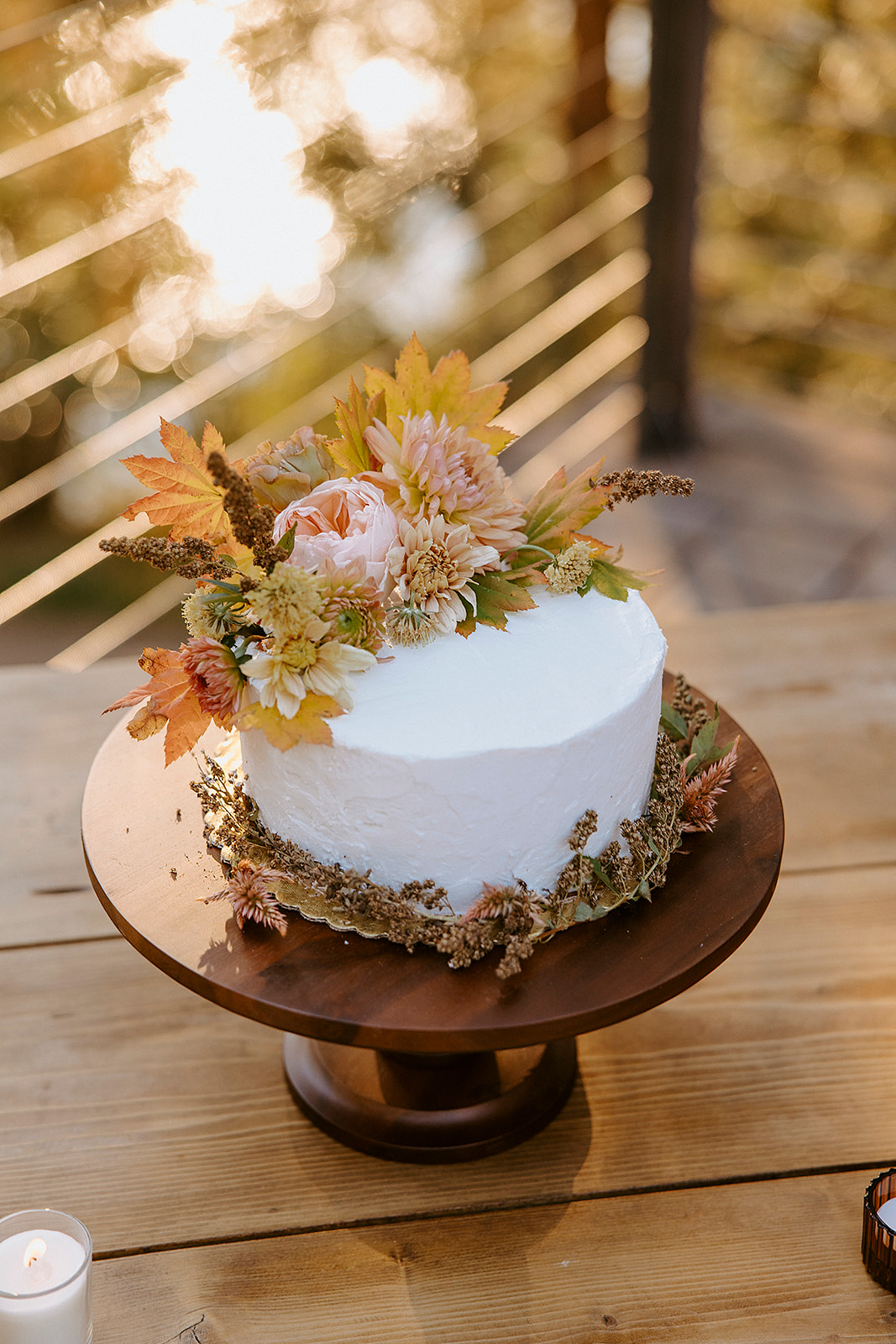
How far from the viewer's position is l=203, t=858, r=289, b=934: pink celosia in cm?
90

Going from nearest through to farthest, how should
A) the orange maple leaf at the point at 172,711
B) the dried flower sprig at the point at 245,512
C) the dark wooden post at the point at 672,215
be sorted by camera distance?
the dried flower sprig at the point at 245,512, the orange maple leaf at the point at 172,711, the dark wooden post at the point at 672,215

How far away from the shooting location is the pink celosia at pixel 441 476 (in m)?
0.95

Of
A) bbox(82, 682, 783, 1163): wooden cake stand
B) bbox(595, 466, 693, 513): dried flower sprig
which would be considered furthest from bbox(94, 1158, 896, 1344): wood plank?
bbox(595, 466, 693, 513): dried flower sprig

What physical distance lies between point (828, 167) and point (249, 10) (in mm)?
2206

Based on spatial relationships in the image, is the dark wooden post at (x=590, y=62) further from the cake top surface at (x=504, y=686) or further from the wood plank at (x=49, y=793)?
the cake top surface at (x=504, y=686)

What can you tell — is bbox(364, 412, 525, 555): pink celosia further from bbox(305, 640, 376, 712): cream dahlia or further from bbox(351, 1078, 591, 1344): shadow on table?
bbox(351, 1078, 591, 1344): shadow on table

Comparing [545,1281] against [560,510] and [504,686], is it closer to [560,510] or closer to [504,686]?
[504,686]

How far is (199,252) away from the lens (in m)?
2.84

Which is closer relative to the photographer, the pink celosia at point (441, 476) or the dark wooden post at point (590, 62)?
the pink celosia at point (441, 476)

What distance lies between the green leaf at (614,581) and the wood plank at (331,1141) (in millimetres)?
480

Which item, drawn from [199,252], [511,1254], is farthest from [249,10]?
[511,1254]

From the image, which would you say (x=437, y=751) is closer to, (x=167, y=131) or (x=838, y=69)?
(x=167, y=131)

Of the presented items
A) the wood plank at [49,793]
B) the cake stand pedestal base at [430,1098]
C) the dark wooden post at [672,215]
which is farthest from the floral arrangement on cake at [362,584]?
the dark wooden post at [672,215]

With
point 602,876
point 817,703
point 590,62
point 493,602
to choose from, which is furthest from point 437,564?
point 590,62
